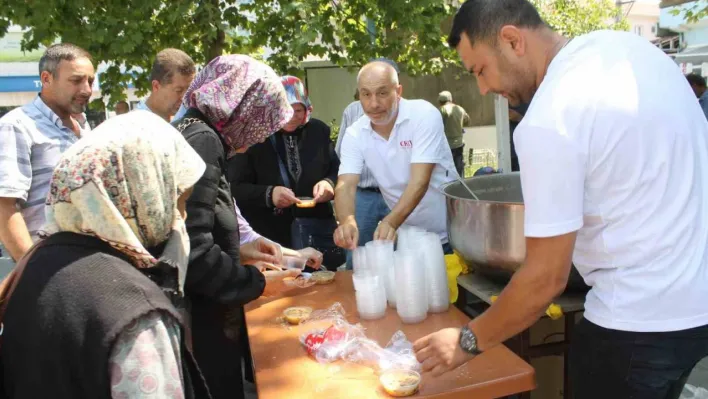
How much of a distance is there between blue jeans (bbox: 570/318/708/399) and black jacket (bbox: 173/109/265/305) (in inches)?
40.9

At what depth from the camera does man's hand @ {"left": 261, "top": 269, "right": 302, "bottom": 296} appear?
218cm

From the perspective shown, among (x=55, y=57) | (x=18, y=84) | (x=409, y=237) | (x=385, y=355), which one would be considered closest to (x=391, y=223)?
(x=409, y=237)

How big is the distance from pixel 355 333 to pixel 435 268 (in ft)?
1.18

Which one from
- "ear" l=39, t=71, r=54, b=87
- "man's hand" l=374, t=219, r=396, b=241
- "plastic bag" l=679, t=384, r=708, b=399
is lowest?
"plastic bag" l=679, t=384, r=708, b=399

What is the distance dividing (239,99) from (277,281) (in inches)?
33.7

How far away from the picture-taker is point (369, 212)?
312cm

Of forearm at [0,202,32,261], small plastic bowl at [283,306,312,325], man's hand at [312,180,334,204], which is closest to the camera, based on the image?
small plastic bowl at [283,306,312,325]

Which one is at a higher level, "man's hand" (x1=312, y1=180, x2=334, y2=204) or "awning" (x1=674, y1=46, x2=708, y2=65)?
"awning" (x1=674, y1=46, x2=708, y2=65)

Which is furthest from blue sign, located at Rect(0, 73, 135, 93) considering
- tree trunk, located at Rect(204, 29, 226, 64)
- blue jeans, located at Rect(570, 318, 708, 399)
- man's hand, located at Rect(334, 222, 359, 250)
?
blue jeans, located at Rect(570, 318, 708, 399)

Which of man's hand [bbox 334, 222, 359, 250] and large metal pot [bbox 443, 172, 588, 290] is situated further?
man's hand [bbox 334, 222, 359, 250]

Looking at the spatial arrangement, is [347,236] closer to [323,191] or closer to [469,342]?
[323,191]

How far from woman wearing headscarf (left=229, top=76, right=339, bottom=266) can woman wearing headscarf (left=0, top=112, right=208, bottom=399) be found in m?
1.97

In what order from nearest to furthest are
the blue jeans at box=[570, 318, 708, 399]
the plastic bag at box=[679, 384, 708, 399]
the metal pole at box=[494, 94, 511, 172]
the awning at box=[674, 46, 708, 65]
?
the blue jeans at box=[570, 318, 708, 399] < the plastic bag at box=[679, 384, 708, 399] < the metal pole at box=[494, 94, 511, 172] < the awning at box=[674, 46, 708, 65]

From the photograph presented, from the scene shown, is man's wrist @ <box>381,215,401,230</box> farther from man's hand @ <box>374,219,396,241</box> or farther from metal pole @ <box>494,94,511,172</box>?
metal pole @ <box>494,94,511,172</box>
